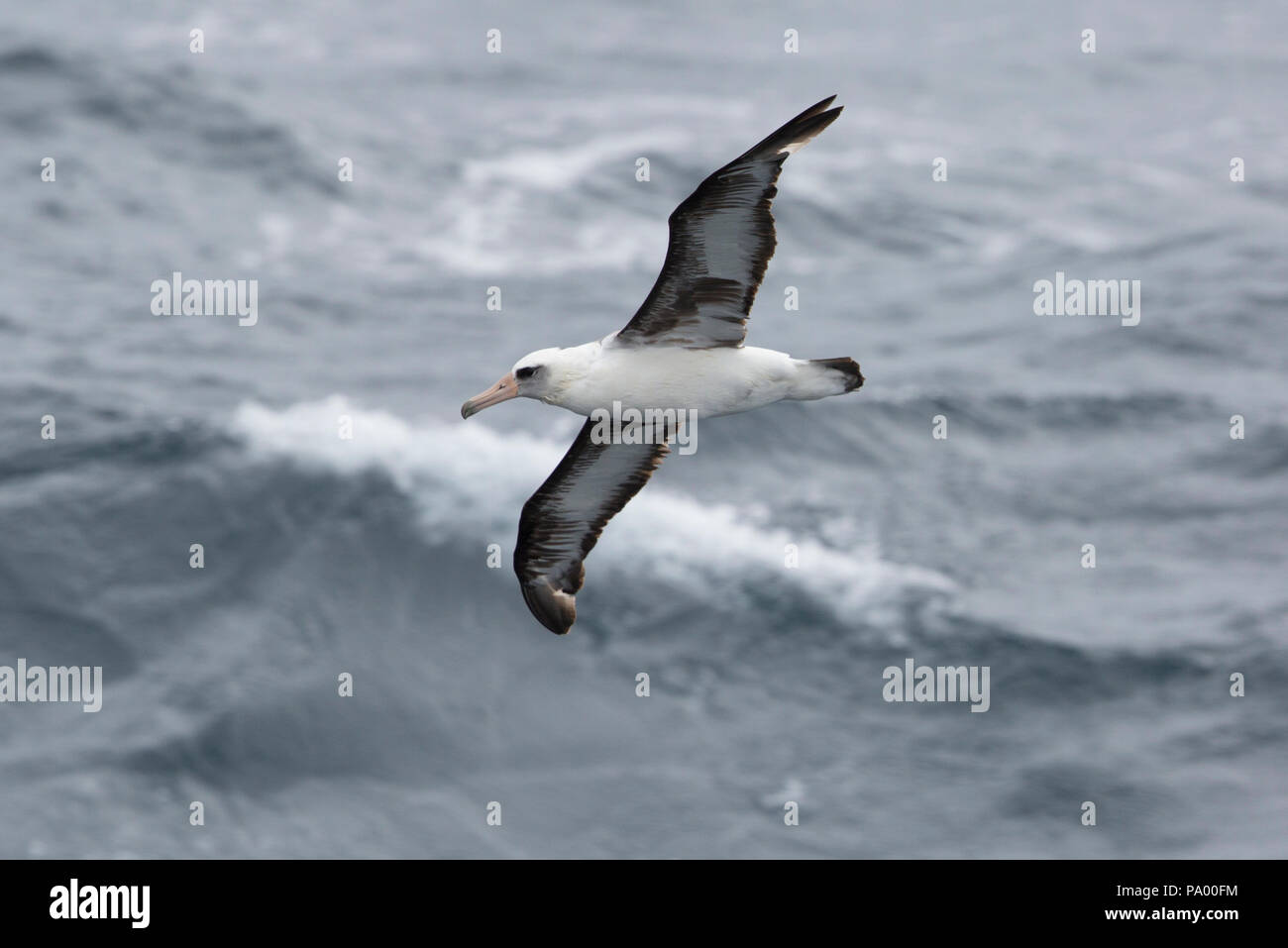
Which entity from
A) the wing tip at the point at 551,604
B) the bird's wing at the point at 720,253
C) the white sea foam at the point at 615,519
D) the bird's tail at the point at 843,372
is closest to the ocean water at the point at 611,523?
the white sea foam at the point at 615,519

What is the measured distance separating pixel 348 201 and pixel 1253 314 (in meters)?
24.0

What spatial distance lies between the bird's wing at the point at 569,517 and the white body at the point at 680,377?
138cm

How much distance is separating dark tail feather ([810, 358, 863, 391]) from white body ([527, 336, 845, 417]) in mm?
70

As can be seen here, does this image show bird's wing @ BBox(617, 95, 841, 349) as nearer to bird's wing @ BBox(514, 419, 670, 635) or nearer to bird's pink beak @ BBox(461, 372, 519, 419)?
bird's pink beak @ BBox(461, 372, 519, 419)

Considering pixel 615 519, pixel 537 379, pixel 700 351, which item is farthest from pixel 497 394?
pixel 615 519

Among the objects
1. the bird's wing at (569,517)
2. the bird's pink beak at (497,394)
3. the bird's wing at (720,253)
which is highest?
the bird's wing at (720,253)

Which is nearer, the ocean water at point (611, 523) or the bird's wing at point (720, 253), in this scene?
the bird's wing at point (720, 253)

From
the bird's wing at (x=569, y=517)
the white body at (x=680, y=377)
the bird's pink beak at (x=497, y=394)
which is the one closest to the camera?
the white body at (x=680, y=377)

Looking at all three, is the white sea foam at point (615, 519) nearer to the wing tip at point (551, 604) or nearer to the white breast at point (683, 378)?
the wing tip at point (551, 604)

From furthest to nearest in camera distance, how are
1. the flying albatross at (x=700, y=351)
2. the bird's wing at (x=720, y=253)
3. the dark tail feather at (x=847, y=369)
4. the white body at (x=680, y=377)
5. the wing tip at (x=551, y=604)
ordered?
1. the wing tip at (x=551, y=604)
2. the white body at (x=680, y=377)
3. the dark tail feather at (x=847, y=369)
4. the flying albatross at (x=700, y=351)
5. the bird's wing at (x=720, y=253)

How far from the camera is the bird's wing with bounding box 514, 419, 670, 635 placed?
52.3 ft

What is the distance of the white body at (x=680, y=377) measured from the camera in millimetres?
14305

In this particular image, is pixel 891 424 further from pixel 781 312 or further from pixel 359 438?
pixel 359 438

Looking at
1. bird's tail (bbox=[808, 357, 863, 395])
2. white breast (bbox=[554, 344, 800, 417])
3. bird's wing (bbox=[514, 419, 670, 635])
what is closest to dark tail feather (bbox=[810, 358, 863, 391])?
bird's tail (bbox=[808, 357, 863, 395])
